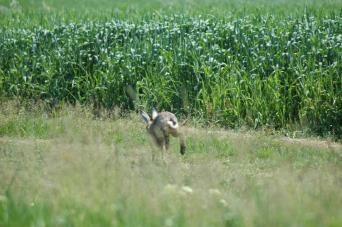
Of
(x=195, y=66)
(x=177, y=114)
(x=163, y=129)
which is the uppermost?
(x=195, y=66)

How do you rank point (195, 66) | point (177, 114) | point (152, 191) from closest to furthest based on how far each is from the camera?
1. point (152, 191)
2. point (177, 114)
3. point (195, 66)

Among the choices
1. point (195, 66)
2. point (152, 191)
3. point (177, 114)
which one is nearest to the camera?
point (152, 191)

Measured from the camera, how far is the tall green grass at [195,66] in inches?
546

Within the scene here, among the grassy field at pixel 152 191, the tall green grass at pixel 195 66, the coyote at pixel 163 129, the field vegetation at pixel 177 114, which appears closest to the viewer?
the grassy field at pixel 152 191

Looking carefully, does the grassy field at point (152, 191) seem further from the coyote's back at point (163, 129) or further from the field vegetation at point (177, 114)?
the coyote's back at point (163, 129)

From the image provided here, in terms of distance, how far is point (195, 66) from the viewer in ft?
48.4

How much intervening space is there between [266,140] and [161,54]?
3.96 meters

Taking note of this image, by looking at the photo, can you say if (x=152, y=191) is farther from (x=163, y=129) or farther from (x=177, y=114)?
(x=177, y=114)

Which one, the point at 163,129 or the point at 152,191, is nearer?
the point at 152,191

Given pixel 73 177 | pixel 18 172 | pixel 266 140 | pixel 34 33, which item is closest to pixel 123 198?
pixel 73 177

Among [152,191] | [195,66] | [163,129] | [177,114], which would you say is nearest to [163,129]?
[163,129]

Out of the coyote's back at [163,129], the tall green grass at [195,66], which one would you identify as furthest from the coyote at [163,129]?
the tall green grass at [195,66]

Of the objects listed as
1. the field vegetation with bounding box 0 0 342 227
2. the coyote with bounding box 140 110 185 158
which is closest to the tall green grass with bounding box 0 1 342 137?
the field vegetation with bounding box 0 0 342 227

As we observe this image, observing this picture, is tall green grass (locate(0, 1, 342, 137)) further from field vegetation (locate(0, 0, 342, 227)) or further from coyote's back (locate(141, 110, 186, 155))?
coyote's back (locate(141, 110, 186, 155))
